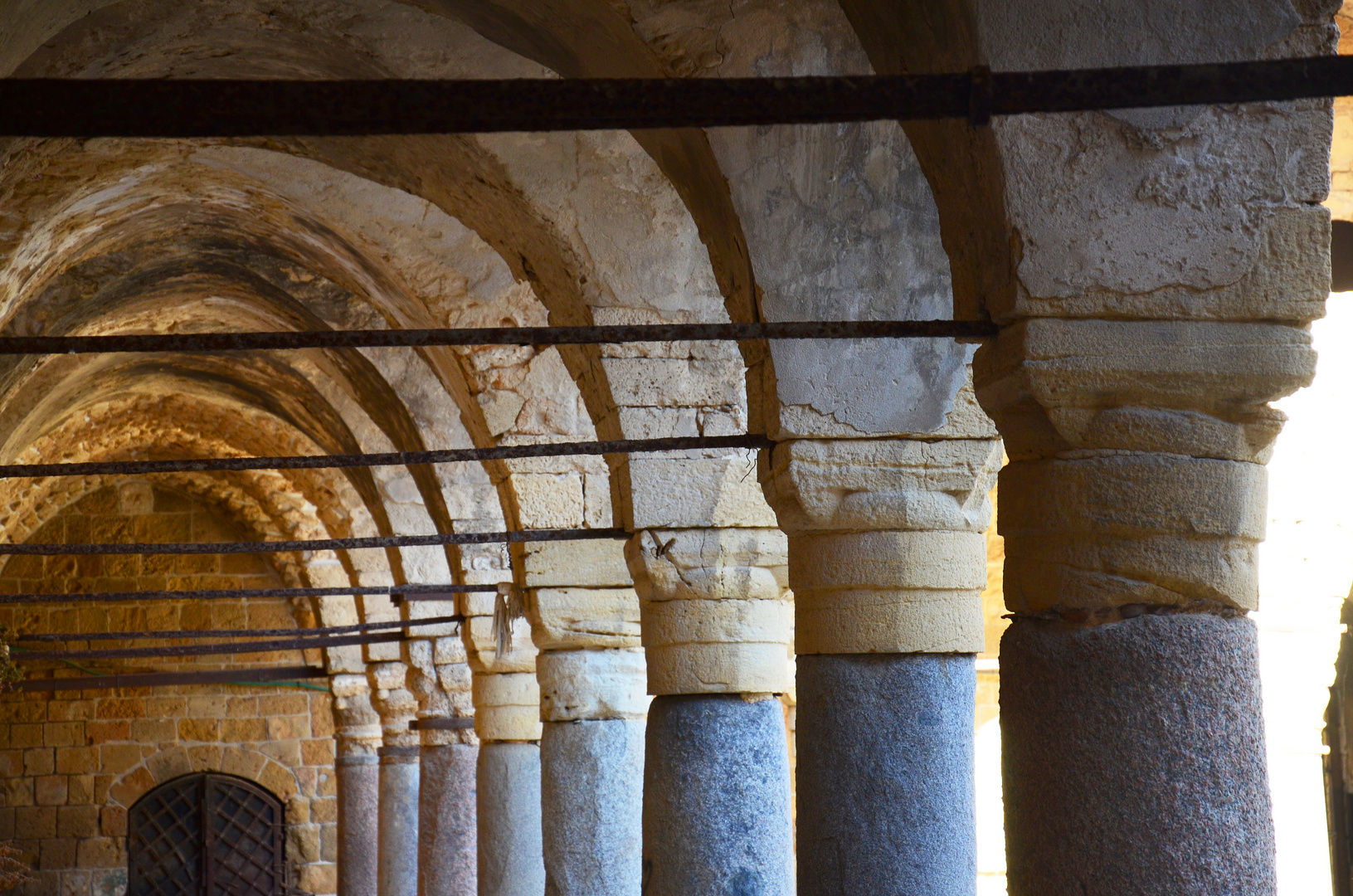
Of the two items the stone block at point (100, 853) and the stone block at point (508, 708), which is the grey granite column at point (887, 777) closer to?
the stone block at point (508, 708)

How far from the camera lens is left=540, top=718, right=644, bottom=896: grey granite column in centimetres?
598

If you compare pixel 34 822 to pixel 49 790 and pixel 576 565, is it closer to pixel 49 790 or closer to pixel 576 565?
pixel 49 790

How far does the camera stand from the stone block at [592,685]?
620 cm

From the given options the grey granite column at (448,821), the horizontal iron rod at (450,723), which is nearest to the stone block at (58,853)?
the grey granite column at (448,821)

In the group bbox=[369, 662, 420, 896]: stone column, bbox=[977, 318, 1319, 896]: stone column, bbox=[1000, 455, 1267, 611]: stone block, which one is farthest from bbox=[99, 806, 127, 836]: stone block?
bbox=[1000, 455, 1267, 611]: stone block

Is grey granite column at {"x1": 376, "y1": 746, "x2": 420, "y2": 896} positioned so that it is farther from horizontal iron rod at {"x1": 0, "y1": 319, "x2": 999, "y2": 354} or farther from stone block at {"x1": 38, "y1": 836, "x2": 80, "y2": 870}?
horizontal iron rod at {"x1": 0, "y1": 319, "x2": 999, "y2": 354}

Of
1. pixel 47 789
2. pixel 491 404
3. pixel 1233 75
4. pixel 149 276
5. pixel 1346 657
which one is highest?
pixel 149 276

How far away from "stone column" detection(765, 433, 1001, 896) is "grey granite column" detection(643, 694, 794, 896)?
75 centimetres

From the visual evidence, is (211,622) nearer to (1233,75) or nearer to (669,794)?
(669,794)

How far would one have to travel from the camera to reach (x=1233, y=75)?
201 centimetres

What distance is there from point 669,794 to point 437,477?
4184mm

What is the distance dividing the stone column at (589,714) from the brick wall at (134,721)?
30.9ft

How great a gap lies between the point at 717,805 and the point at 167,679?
10.8 m

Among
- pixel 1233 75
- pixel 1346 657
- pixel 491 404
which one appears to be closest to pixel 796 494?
pixel 1233 75
